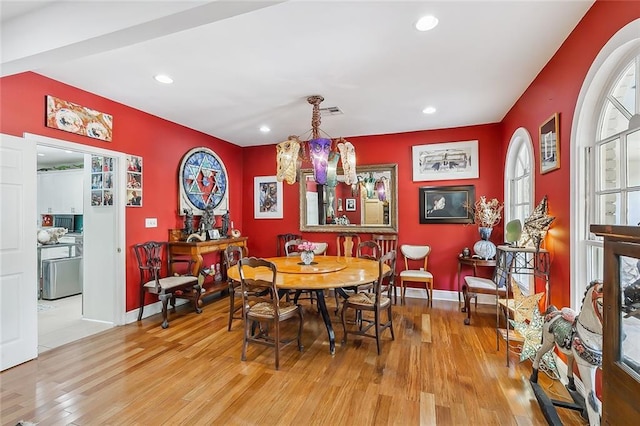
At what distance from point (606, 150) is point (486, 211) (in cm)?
225

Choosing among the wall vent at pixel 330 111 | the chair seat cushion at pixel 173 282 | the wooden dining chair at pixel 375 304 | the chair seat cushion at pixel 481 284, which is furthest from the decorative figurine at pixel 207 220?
the chair seat cushion at pixel 481 284

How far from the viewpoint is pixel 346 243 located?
497cm

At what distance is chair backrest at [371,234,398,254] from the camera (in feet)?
15.6

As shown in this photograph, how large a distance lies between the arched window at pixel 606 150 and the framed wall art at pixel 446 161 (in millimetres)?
2362

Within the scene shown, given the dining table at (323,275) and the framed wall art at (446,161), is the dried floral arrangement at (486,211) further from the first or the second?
the dining table at (323,275)


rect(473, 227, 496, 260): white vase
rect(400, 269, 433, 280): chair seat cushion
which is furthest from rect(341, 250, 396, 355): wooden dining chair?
rect(473, 227, 496, 260): white vase

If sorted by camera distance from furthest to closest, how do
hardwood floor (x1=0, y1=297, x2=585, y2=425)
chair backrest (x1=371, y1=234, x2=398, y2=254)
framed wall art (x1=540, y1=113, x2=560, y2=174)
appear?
chair backrest (x1=371, y1=234, x2=398, y2=254), framed wall art (x1=540, y1=113, x2=560, y2=174), hardwood floor (x1=0, y1=297, x2=585, y2=425)

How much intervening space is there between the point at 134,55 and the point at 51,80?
3.78 ft

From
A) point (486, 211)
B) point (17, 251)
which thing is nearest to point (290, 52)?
point (17, 251)

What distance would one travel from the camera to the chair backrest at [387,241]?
4746mm

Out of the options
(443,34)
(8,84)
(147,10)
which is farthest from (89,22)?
(443,34)

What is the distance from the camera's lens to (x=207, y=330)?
11.1 feet

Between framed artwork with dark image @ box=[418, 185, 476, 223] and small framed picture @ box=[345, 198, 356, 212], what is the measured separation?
1.05 m

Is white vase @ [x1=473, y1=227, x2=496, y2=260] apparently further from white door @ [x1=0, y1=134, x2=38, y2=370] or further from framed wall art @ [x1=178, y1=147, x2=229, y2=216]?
white door @ [x1=0, y1=134, x2=38, y2=370]
